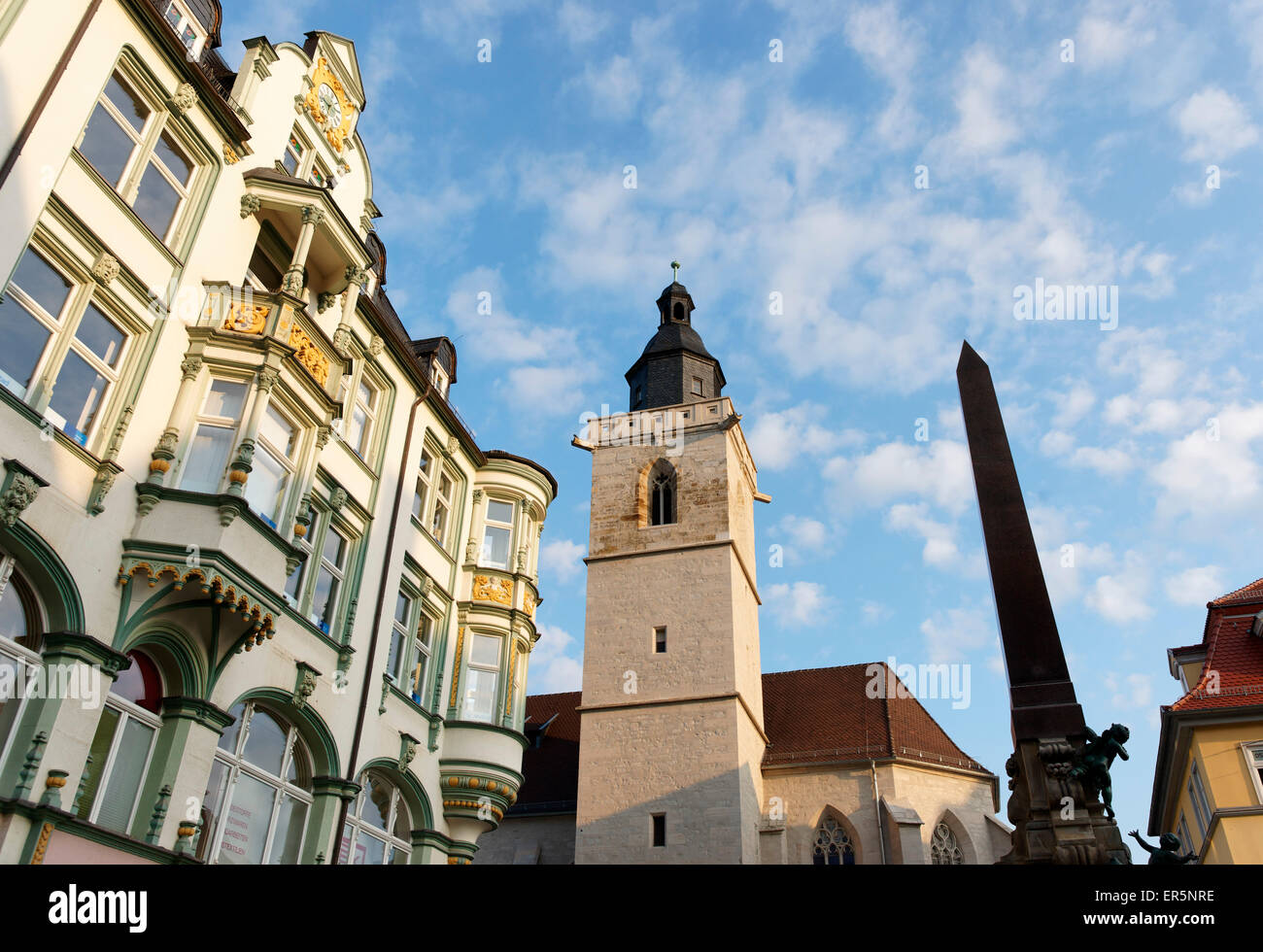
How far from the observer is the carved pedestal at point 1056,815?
24.6ft

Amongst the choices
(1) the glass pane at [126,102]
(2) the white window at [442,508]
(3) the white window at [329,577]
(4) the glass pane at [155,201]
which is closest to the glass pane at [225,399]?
(4) the glass pane at [155,201]

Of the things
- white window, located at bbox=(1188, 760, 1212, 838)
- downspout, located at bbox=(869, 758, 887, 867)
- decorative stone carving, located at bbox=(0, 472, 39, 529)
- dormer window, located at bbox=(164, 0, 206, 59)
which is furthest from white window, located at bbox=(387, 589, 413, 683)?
downspout, located at bbox=(869, 758, 887, 867)

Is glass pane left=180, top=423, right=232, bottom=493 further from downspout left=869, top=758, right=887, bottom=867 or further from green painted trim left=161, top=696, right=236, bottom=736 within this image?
downspout left=869, top=758, right=887, bottom=867

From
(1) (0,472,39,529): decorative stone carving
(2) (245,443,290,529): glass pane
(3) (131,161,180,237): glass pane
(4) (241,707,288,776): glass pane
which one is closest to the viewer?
(1) (0,472,39,529): decorative stone carving

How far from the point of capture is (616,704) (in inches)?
1187

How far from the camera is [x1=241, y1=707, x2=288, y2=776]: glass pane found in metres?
12.1

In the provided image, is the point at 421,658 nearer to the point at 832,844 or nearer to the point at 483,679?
the point at 483,679

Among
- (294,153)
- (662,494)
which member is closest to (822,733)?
(662,494)

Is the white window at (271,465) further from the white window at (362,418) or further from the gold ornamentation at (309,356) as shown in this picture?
the white window at (362,418)

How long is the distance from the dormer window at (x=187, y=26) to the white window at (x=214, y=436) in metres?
4.30

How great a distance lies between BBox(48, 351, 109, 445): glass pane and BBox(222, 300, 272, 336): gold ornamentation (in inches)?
71.8

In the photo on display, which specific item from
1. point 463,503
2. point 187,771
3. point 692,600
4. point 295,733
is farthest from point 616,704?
point 187,771

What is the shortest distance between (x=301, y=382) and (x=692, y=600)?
66.9ft
